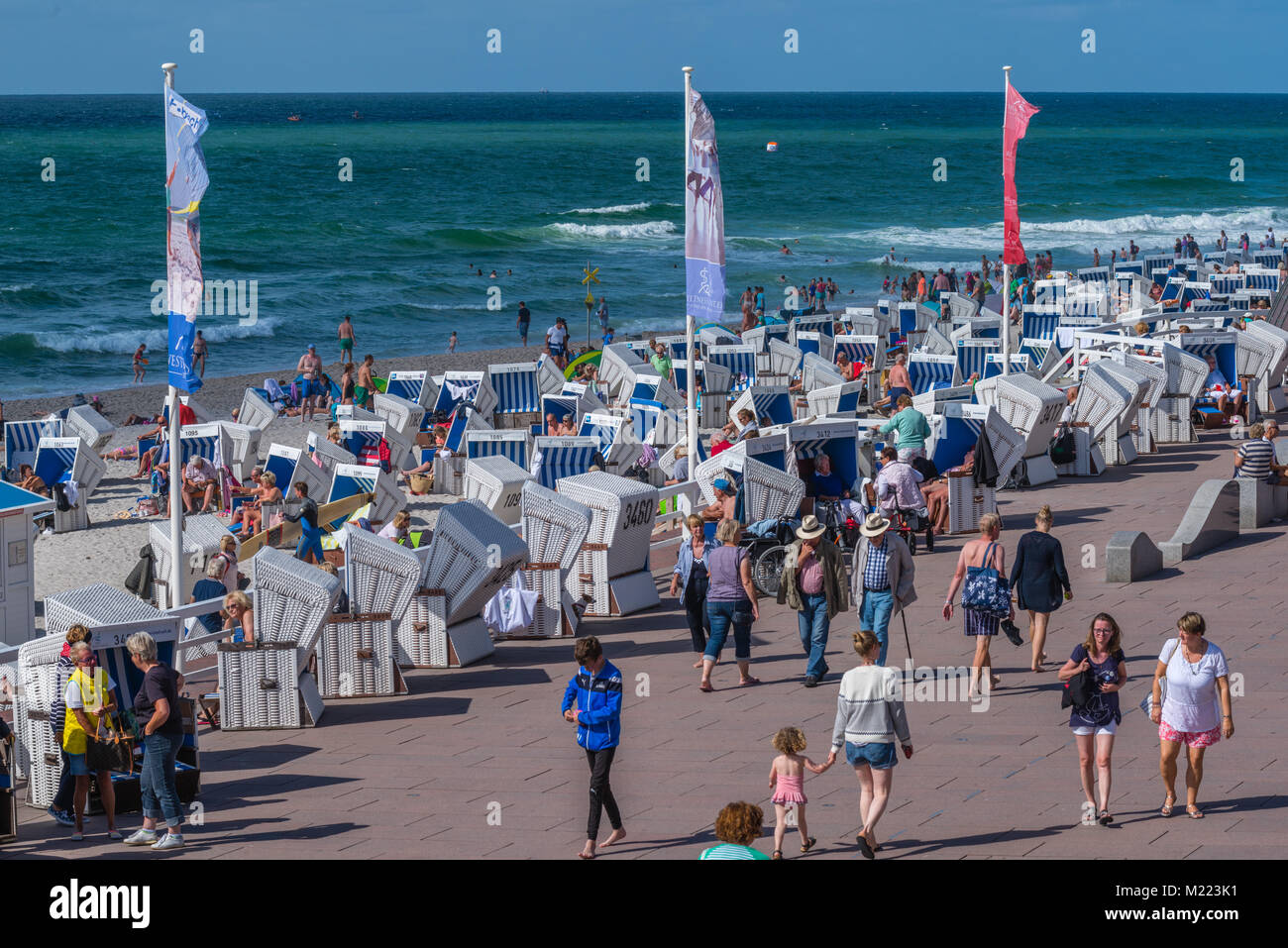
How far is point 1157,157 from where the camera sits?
12669 centimetres

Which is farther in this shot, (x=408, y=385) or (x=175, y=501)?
(x=408, y=385)

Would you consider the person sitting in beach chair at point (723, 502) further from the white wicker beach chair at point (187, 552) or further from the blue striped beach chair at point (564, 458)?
the blue striped beach chair at point (564, 458)

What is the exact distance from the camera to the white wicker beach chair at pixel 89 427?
74.5 ft

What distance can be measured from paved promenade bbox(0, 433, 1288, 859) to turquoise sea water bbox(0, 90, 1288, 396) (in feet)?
98.5

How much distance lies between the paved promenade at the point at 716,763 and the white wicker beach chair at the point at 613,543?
265mm

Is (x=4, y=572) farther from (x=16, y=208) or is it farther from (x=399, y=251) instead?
(x=16, y=208)

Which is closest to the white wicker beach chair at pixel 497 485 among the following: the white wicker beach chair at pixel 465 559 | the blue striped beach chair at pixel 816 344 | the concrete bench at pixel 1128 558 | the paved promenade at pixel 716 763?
the paved promenade at pixel 716 763

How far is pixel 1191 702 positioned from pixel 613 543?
622cm

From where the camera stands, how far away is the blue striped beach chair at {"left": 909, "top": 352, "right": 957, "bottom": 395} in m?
25.7

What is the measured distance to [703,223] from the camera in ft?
51.6

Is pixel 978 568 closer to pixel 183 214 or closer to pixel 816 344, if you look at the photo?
pixel 183 214

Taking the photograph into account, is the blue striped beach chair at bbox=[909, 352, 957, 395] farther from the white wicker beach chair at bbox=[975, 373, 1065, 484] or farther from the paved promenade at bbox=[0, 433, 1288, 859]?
the paved promenade at bbox=[0, 433, 1288, 859]

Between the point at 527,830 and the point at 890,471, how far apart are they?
733 cm

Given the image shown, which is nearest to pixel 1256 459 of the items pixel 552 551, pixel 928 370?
pixel 552 551
